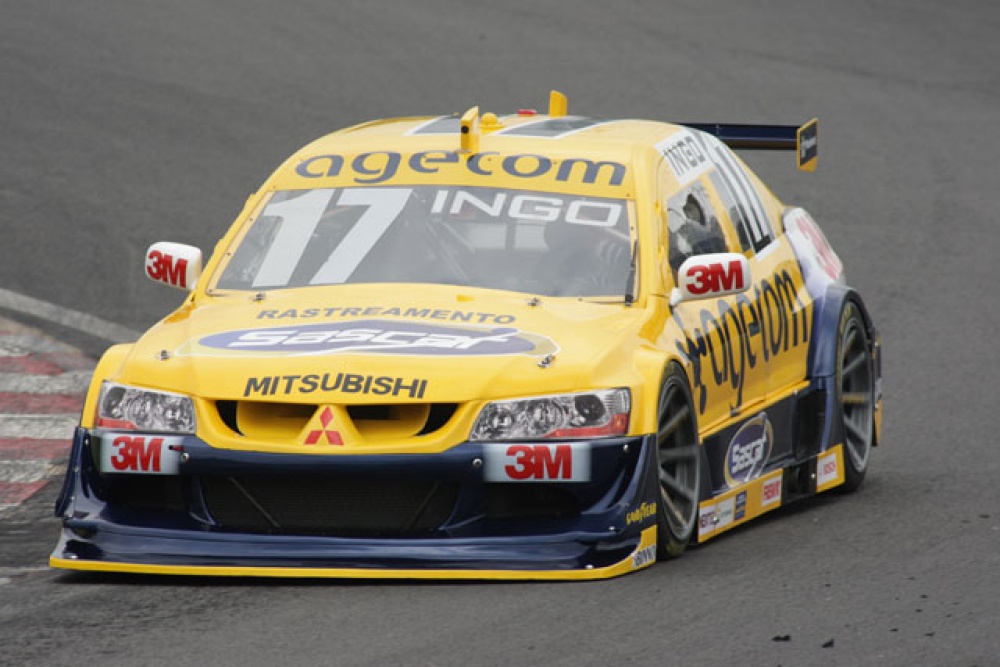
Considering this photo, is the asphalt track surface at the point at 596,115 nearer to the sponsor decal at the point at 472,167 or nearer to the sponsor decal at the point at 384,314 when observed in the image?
the sponsor decal at the point at 384,314

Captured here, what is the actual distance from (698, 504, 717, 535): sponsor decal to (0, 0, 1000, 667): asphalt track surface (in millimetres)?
73

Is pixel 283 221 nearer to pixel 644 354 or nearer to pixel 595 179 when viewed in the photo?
pixel 595 179

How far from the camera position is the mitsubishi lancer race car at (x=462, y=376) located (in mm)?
6895

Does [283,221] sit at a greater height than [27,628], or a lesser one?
greater

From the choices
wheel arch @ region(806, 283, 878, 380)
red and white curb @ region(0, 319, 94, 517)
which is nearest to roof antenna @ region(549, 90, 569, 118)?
wheel arch @ region(806, 283, 878, 380)

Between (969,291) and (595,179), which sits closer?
(595,179)

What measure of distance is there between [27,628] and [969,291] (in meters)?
8.90

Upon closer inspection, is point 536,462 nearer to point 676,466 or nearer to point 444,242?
point 676,466

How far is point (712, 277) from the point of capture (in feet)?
25.6

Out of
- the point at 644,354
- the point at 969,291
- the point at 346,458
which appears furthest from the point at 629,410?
the point at 969,291

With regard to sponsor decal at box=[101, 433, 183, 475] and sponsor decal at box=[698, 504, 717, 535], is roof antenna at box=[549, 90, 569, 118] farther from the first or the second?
sponsor decal at box=[101, 433, 183, 475]

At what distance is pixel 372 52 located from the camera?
19.5 m

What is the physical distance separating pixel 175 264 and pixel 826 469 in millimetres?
2797

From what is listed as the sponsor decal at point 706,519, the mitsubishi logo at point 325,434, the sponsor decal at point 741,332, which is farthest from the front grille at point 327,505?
the sponsor decal at point 741,332
